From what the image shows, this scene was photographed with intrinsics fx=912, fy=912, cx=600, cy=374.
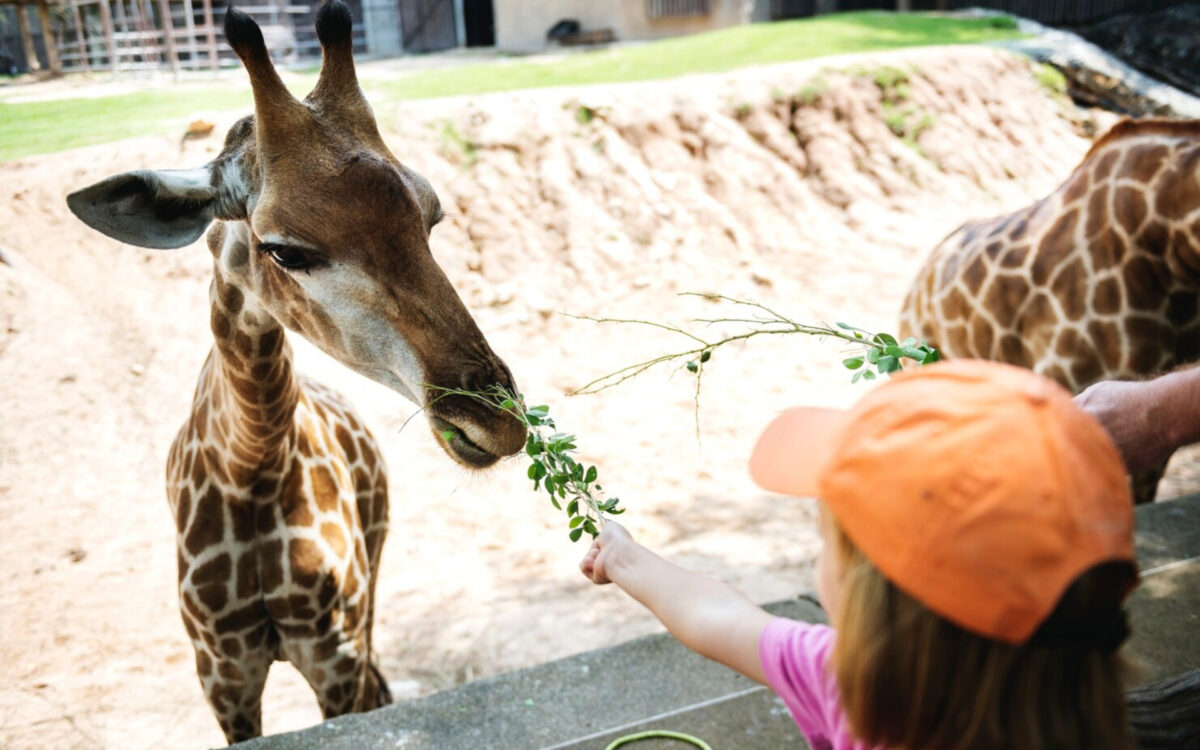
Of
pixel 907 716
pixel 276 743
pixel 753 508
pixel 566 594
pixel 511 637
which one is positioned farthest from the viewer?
pixel 753 508

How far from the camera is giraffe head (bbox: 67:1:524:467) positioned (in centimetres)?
239

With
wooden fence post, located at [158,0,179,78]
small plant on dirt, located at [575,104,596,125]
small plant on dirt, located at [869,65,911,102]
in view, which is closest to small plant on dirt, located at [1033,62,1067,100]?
small plant on dirt, located at [869,65,911,102]

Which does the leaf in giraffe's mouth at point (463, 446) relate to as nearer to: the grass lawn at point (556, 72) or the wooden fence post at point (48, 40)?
the grass lawn at point (556, 72)

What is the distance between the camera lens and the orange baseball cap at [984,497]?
1.06 meters

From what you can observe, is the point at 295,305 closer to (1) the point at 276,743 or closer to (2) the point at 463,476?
(2) the point at 463,476

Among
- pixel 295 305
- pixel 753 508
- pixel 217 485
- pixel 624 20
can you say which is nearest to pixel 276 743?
pixel 217 485

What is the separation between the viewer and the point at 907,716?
116 cm

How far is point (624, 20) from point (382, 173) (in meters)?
17.3

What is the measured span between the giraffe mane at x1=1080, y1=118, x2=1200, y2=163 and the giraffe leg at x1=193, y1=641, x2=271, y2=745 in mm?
4407

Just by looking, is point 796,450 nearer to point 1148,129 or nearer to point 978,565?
point 978,565

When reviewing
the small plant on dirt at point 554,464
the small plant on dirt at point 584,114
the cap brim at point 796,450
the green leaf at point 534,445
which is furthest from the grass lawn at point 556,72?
the cap brim at point 796,450

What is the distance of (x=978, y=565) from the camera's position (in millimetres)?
1069

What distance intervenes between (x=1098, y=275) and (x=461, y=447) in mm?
3345

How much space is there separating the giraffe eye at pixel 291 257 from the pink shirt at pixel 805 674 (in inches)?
61.8
